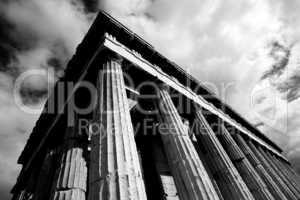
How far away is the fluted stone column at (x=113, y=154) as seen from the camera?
13.8 feet

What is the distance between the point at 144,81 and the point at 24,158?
15177 millimetres

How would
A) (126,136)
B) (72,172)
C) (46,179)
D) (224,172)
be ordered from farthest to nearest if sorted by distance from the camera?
(46,179), (224,172), (72,172), (126,136)

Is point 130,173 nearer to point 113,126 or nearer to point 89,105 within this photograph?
point 113,126

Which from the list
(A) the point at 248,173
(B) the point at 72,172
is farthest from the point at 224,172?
(B) the point at 72,172

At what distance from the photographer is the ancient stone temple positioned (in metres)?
5.21

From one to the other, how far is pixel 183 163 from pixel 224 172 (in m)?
4.37

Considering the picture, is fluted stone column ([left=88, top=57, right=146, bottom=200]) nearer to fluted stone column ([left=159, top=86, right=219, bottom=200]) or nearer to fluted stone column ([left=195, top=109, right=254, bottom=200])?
fluted stone column ([left=159, top=86, right=219, bottom=200])

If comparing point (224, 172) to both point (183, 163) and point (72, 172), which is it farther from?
point (72, 172)

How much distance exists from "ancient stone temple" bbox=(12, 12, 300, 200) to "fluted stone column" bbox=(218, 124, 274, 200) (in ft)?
0.18

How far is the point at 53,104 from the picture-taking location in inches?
476

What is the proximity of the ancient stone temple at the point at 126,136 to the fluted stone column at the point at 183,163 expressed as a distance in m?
0.03

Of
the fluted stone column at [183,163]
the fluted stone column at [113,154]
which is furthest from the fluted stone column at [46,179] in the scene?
the fluted stone column at [183,163]

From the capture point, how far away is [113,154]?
486cm

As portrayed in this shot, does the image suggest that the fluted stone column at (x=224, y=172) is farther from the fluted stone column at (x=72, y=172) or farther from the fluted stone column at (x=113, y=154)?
the fluted stone column at (x=72, y=172)
